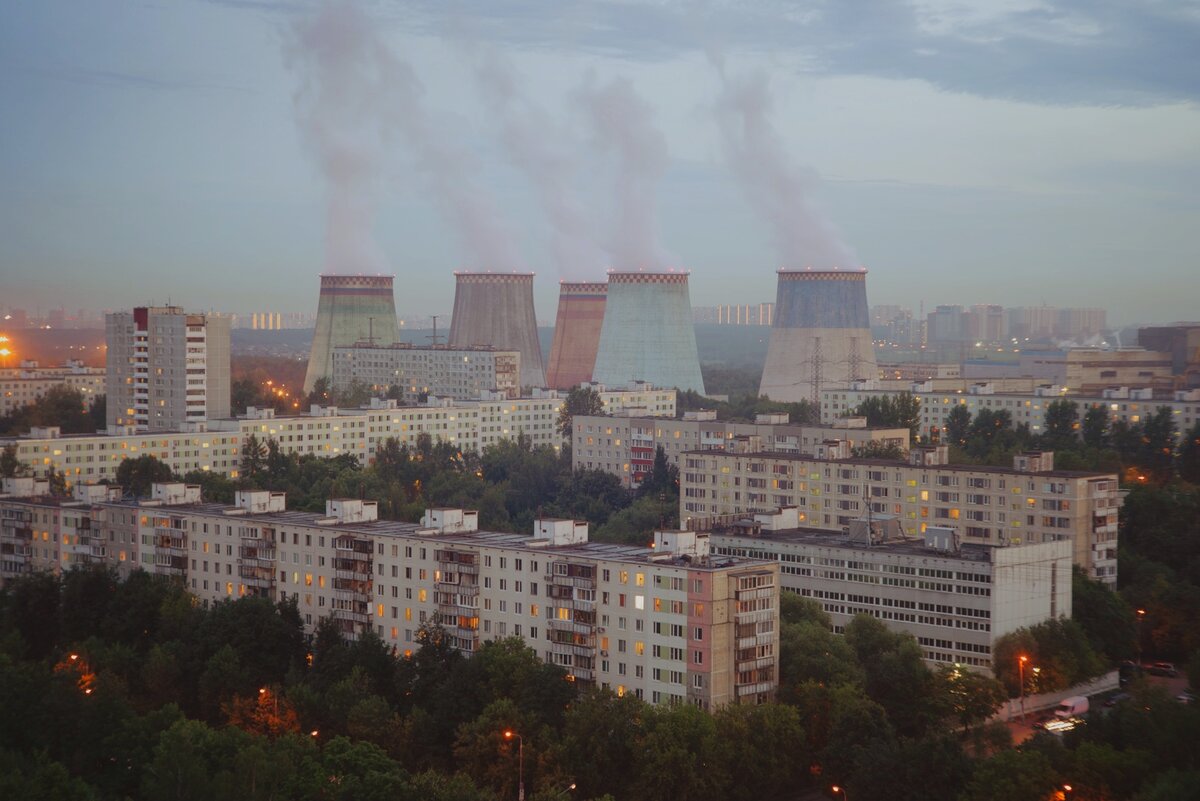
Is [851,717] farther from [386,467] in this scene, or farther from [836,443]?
[386,467]

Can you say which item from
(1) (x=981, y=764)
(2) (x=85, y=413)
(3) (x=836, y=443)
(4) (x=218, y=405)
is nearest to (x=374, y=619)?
(1) (x=981, y=764)

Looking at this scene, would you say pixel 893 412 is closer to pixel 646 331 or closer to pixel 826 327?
pixel 826 327

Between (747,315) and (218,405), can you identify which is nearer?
(218,405)

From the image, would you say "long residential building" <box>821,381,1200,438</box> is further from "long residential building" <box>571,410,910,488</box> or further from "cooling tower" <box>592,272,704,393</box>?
"long residential building" <box>571,410,910,488</box>

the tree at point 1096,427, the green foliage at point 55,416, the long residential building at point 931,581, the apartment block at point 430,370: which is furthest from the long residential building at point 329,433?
the long residential building at point 931,581

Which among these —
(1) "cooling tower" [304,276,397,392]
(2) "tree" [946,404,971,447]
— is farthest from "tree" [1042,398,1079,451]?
(1) "cooling tower" [304,276,397,392]

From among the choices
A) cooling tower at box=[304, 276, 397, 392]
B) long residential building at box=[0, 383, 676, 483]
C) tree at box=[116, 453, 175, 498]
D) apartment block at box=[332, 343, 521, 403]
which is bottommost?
tree at box=[116, 453, 175, 498]
